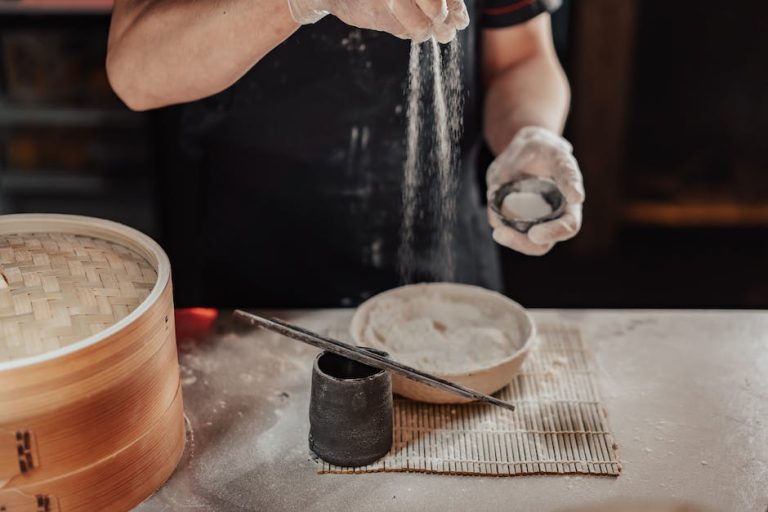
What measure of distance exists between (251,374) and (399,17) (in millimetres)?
811

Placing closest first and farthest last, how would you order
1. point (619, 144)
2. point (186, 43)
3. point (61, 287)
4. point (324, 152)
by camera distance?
point (61, 287) < point (186, 43) < point (324, 152) < point (619, 144)

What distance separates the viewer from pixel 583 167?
4438mm

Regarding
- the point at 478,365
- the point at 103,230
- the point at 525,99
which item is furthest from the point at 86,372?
the point at 525,99

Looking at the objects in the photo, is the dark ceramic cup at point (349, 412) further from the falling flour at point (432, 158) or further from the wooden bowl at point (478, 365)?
the falling flour at point (432, 158)

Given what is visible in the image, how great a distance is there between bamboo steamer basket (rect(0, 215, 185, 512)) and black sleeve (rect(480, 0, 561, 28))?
1.20m

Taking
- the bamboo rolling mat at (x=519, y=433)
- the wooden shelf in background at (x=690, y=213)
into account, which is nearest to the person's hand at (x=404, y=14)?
the bamboo rolling mat at (x=519, y=433)

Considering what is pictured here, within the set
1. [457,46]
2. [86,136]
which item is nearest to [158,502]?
[457,46]

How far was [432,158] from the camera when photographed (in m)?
2.30

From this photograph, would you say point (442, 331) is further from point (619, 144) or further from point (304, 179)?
point (619, 144)

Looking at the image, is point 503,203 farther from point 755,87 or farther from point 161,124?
point 755,87

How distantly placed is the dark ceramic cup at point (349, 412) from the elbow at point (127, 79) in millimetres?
798

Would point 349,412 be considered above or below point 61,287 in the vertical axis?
below

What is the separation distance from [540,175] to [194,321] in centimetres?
88

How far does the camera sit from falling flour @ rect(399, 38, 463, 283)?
219 cm
